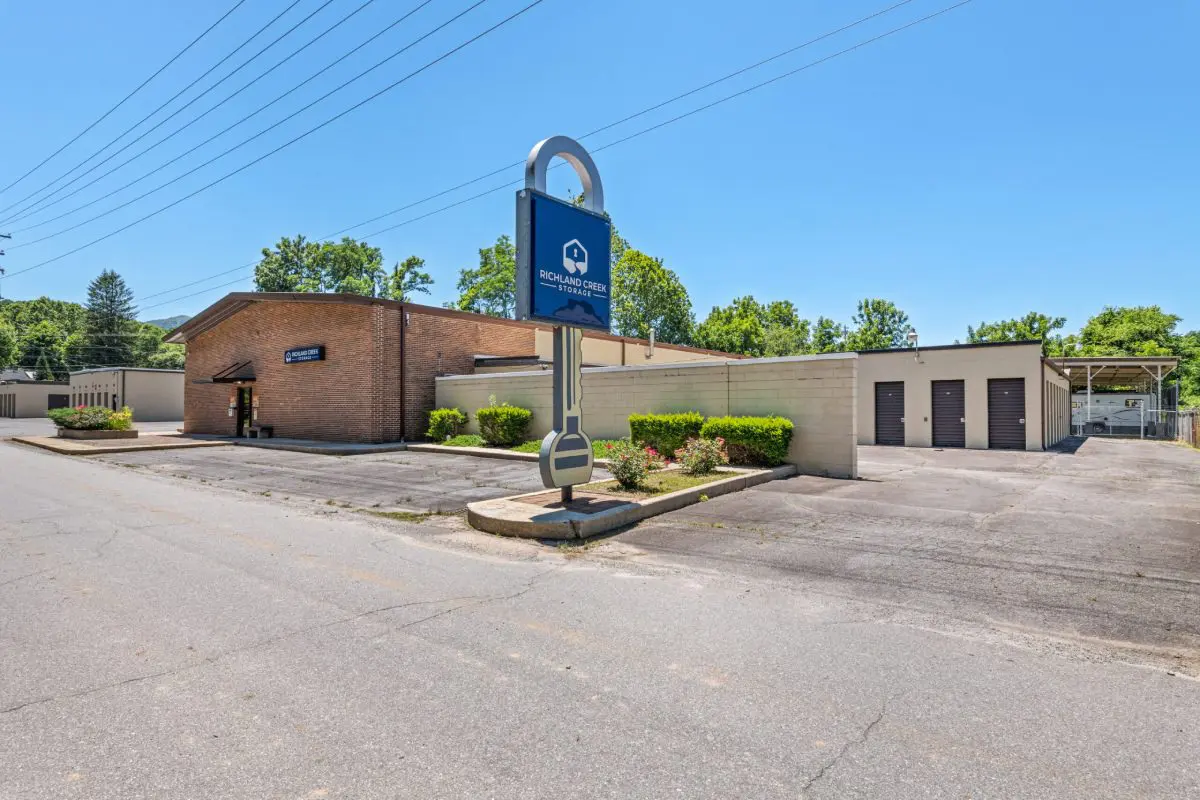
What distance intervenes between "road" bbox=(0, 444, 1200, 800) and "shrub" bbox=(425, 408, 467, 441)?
49.0ft

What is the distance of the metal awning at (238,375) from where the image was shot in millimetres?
25781

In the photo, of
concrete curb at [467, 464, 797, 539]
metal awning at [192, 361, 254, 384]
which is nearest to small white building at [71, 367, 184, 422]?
metal awning at [192, 361, 254, 384]

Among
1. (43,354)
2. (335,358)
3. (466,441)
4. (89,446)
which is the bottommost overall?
(89,446)

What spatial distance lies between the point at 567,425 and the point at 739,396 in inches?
266

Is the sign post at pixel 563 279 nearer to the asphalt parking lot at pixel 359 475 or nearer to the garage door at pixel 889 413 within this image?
the asphalt parking lot at pixel 359 475

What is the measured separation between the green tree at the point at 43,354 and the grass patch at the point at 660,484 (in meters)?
94.9

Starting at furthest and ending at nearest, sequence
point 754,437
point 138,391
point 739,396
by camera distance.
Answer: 1. point 138,391
2. point 739,396
3. point 754,437

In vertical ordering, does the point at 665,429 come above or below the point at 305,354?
below

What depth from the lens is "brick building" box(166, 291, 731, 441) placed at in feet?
68.8

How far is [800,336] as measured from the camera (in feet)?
210

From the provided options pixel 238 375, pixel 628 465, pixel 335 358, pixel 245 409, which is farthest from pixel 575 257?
pixel 245 409

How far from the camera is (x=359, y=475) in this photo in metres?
13.9

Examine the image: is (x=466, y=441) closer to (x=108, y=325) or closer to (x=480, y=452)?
(x=480, y=452)

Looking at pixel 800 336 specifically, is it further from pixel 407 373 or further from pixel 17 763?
pixel 17 763
